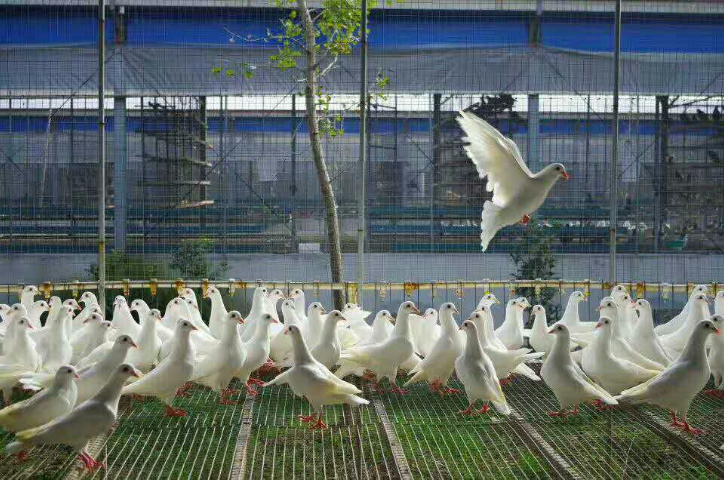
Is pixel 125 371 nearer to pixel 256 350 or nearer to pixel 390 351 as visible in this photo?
pixel 256 350

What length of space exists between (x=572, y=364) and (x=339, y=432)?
1.38 meters

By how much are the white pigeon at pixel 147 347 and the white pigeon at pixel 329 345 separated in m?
0.99

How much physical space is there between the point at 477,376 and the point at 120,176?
4624 millimetres

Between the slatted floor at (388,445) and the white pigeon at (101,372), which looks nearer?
the slatted floor at (388,445)

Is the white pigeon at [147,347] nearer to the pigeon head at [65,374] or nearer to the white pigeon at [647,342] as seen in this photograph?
the pigeon head at [65,374]

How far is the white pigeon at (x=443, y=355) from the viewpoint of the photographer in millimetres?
5371

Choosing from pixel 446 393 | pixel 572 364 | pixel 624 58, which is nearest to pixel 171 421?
pixel 446 393

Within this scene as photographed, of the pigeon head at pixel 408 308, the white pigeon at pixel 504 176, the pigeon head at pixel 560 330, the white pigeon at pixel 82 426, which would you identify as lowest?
the white pigeon at pixel 82 426

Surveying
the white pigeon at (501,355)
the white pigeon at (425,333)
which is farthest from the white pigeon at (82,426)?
the white pigeon at (425,333)

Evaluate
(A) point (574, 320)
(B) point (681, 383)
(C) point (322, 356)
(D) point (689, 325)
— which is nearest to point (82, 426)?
(C) point (322, 356)

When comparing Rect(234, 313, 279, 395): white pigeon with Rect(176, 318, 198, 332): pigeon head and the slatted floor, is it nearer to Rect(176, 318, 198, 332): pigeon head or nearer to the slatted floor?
the slatted floor

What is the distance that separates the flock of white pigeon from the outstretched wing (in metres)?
0.94

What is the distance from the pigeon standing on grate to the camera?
15.6 feet

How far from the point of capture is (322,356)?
5.35 meters
